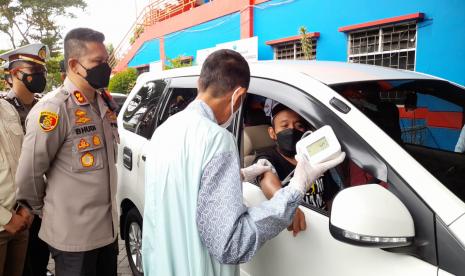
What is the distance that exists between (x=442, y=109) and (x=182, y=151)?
1.71 m

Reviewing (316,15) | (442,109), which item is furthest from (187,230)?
(316,15)

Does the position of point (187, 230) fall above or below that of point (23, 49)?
below

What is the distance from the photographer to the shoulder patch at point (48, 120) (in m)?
1.84

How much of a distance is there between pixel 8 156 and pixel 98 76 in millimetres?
811

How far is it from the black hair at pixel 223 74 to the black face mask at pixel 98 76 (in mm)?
961

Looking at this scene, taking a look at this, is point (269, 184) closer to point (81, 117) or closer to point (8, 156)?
point (81, 117)

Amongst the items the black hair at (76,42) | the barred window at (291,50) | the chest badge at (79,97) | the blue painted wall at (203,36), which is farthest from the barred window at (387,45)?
the chest badge at (79,97)

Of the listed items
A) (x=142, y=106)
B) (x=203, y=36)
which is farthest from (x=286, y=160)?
(x=203, y=36)

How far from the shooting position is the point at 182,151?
123cm

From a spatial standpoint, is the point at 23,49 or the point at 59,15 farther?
the point at 59,15

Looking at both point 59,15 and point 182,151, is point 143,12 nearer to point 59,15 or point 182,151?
point 59,15

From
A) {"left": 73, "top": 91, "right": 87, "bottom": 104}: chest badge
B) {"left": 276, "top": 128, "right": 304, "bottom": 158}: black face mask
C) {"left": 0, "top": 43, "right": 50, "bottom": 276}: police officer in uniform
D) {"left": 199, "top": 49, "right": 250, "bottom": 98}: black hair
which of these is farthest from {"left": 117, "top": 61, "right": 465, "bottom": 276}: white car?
{"left": 0, "top": 43, "right": 50, "bottom": 276}: police officer in uniform

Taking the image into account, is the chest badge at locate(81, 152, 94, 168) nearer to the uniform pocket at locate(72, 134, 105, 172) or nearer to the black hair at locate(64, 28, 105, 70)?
the uniform pocket at locate(72, 134, 105, 172)

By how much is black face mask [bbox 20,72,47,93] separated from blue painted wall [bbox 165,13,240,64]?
8538 mm
